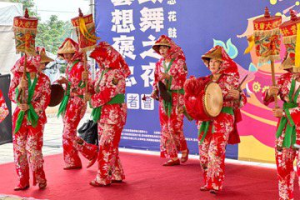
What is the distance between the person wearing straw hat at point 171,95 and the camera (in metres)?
→ 6.67

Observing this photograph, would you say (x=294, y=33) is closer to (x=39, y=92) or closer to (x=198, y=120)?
(x=198, y=120)

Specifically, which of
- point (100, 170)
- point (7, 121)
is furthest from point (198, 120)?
point (7, 121)

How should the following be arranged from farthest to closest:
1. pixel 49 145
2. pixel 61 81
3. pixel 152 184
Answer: pixel 49 145 → pixel 61 81 → pixel 152 184

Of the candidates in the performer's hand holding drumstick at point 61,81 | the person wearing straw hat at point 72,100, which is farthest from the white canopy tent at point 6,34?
the performer's hand holding drumstick at point 61,81

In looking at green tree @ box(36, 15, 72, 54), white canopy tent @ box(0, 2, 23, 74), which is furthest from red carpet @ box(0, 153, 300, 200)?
green tree @ box(36, 15, 72, 54)

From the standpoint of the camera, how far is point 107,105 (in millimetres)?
5609

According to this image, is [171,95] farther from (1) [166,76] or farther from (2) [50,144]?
(2) [50,144]

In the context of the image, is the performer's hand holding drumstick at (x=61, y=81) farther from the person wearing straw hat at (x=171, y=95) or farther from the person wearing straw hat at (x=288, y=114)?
the person wearing straw hat at (x=288, y=114)

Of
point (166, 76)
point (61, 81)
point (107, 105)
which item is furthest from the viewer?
point (166, 76)

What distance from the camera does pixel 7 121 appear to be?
7801 mm

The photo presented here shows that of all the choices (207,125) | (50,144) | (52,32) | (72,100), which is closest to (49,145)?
(50,144)

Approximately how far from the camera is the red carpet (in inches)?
208

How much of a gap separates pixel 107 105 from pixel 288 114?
1964 millimetres

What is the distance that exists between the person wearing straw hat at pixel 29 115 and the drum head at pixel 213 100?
1.59m
